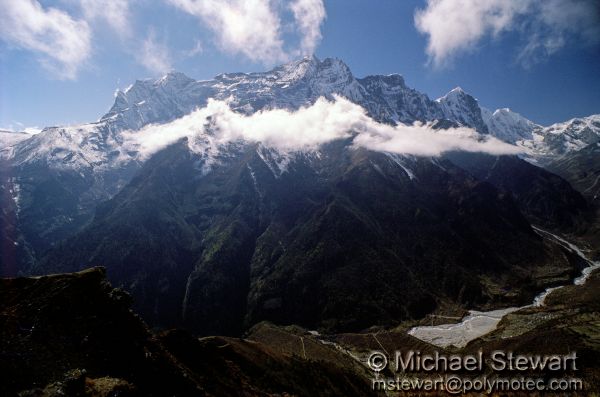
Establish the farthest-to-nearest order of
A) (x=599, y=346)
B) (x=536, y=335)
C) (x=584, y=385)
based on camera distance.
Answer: (x=536, y=335)
(x=599, y=346)
(x=584, y=385)

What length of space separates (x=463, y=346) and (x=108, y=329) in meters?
183

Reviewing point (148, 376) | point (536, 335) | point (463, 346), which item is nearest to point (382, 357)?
point (463, 346)

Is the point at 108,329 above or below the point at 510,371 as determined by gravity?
above

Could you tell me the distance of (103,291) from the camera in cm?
4803

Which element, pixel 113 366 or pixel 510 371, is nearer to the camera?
pixel 113 366

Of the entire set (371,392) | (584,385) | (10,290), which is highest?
(10,290)

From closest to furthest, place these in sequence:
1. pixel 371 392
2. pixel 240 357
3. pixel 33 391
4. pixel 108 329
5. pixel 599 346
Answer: pixel 33 391 → pixel 108 329 → pixel 240 357 → pixel 371 392 → pixel 599 346

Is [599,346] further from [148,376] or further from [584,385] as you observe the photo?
[148,376]

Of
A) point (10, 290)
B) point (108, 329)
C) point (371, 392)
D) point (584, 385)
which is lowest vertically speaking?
point (371, 392)

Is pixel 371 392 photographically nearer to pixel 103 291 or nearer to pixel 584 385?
pixel 584 385

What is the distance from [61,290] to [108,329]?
21.6 ft

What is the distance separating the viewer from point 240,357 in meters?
92.6

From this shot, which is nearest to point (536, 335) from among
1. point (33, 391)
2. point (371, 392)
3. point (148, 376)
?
point (371, 392)

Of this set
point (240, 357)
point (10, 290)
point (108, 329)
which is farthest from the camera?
point (240, 357)
